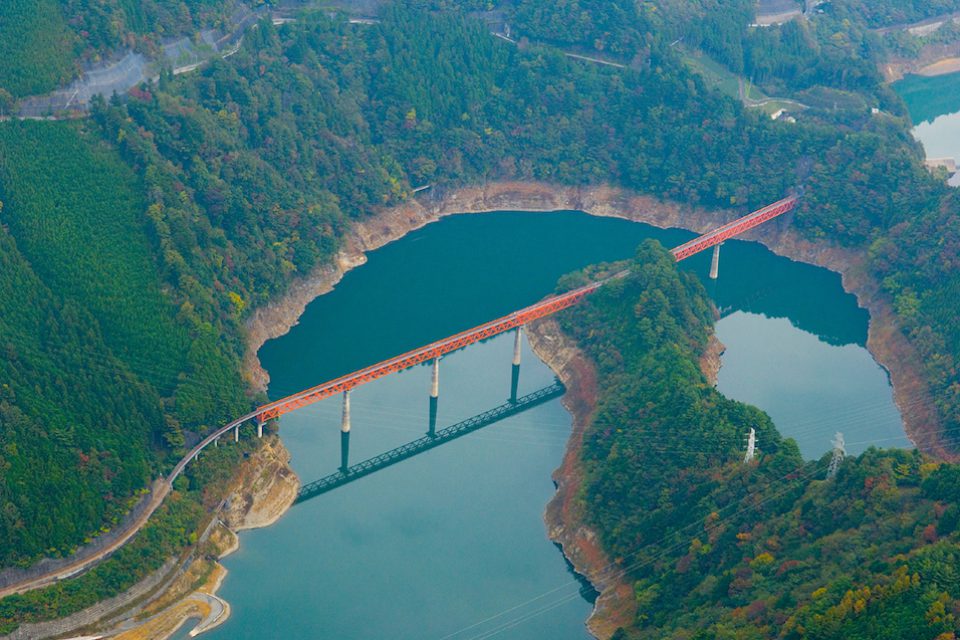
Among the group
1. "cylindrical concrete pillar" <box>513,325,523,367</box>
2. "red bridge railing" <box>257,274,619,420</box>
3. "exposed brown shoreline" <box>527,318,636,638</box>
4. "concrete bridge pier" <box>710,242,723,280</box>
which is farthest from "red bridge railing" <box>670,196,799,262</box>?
"cylindrical concrete pillar" <box>513,325,523,367</box>

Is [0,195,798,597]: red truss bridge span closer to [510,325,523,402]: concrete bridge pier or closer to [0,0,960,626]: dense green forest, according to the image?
[510,325,523,402]: concrete bridge pier

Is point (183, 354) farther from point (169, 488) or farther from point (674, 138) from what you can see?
point (674, 138)

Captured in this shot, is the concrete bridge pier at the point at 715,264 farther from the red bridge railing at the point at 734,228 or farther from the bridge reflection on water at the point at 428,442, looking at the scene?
the bridge reflection on water at the point at 428,442

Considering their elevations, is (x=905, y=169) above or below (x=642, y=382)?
above

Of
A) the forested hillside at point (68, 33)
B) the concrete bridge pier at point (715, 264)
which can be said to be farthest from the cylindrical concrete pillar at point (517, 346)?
the forested hillside at point (68, 33)

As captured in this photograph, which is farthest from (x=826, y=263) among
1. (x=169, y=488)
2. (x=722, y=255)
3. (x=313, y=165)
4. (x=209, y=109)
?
(x=169, y=488)

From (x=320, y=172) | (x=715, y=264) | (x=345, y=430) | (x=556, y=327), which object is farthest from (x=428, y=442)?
(x=715, y=264)
